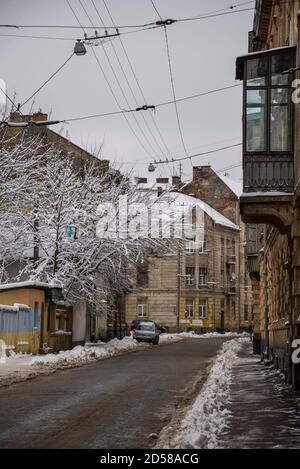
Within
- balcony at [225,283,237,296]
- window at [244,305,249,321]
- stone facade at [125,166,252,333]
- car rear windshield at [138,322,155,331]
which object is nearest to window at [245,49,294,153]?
car rear windshield at [138,322,155,331]

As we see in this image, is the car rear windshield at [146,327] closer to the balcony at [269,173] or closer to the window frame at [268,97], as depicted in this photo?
the window frame at [268,97]

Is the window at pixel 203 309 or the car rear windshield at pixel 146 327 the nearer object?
the car rear windshield at pixel 146 327

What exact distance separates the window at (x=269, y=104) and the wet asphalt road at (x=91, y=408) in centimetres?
616

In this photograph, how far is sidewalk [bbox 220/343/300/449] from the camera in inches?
401

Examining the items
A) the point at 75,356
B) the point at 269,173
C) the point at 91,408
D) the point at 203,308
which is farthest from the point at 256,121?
the point at 203,308

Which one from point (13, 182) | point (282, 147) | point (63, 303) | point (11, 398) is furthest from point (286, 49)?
point (63, 303)

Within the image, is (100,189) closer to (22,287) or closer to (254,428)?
(22,287)

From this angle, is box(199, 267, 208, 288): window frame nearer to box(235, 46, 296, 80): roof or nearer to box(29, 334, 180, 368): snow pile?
box(29, 334, 180, 368): snow pile

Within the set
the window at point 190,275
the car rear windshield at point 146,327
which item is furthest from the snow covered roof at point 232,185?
the car rear windshield at point 146,327

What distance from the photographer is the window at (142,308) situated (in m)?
90.3

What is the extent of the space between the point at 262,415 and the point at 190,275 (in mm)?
78232

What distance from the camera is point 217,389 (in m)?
17.7

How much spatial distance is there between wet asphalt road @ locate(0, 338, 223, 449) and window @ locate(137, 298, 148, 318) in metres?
65.9

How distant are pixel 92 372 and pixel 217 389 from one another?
7556mm
